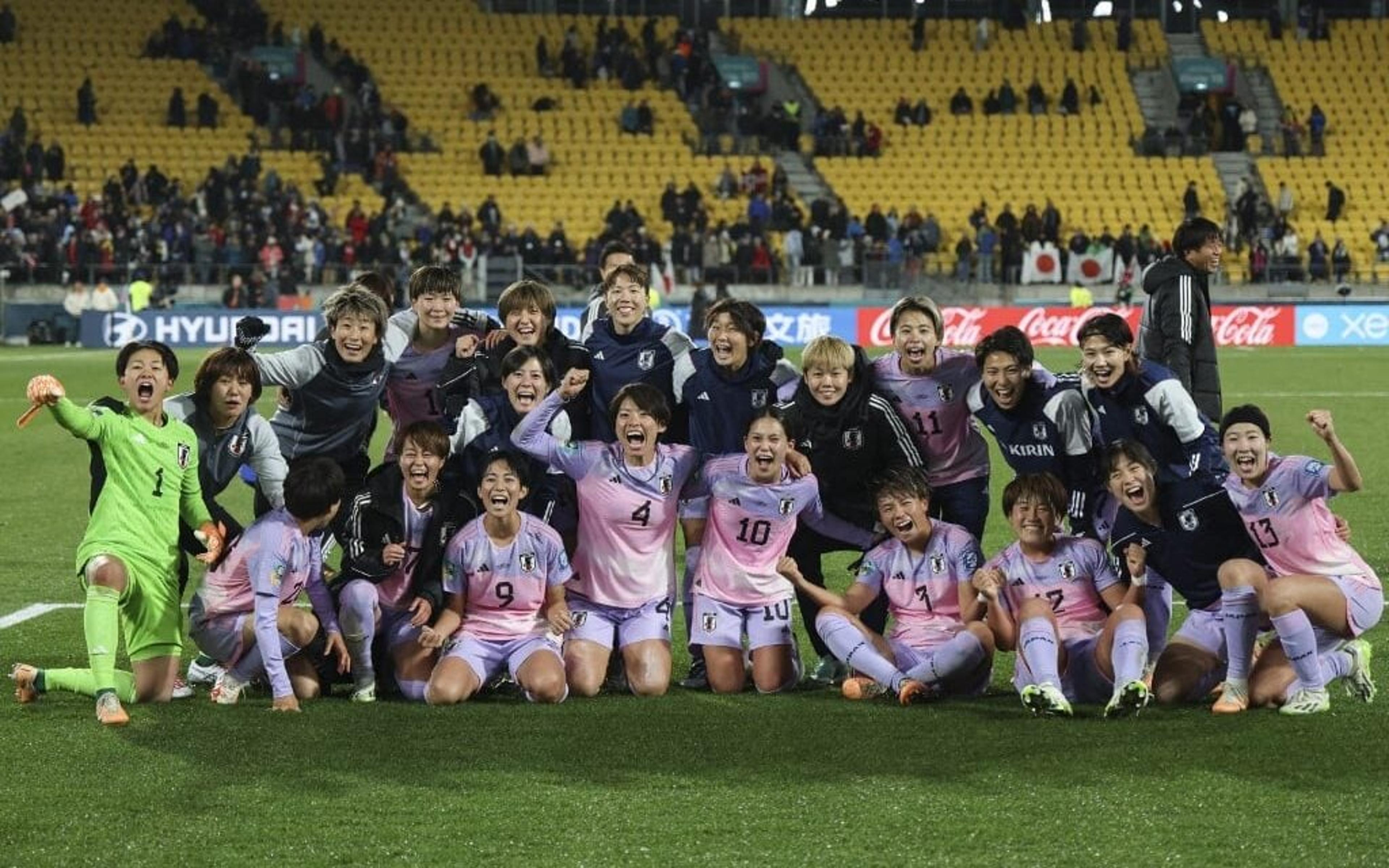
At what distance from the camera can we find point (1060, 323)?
109 ft

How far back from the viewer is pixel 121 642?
840 cm

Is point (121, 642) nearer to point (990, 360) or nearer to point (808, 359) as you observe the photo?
point (808, 359)

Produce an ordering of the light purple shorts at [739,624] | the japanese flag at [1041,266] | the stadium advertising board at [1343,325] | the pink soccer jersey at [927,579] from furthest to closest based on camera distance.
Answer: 1. the japanese flag at [1041,266]
2. the stadium advertising board at [1343,325]
3. the light purple shorts at [739,624]
4. the pink soccer jersey at [927,579]

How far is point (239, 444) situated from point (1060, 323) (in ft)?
Answer: 88.9

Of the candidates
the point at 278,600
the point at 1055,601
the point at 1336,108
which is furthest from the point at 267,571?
the point at 1336,108

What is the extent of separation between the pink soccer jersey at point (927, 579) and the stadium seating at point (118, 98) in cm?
3073

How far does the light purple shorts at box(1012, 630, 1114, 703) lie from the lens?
23.2 ft

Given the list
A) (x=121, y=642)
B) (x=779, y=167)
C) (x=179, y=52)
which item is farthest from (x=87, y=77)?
(x=121, y=642)

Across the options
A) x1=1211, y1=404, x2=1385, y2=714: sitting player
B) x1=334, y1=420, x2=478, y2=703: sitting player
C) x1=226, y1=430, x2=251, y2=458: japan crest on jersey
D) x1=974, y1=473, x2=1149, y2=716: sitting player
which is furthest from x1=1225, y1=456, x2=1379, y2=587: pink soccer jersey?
x1=226, y1=430, x2=251, y2=458: japan crest on jersey

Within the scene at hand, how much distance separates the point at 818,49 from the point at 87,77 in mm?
17084

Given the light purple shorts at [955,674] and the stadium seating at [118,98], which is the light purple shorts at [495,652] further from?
the stadium seating at [118,98]

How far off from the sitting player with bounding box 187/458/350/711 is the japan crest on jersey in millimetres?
243

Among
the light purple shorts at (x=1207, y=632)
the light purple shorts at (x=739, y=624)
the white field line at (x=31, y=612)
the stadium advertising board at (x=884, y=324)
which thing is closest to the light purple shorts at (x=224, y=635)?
the light purple shorts at (x=739, y=624)

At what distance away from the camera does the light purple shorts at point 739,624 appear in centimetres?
755
